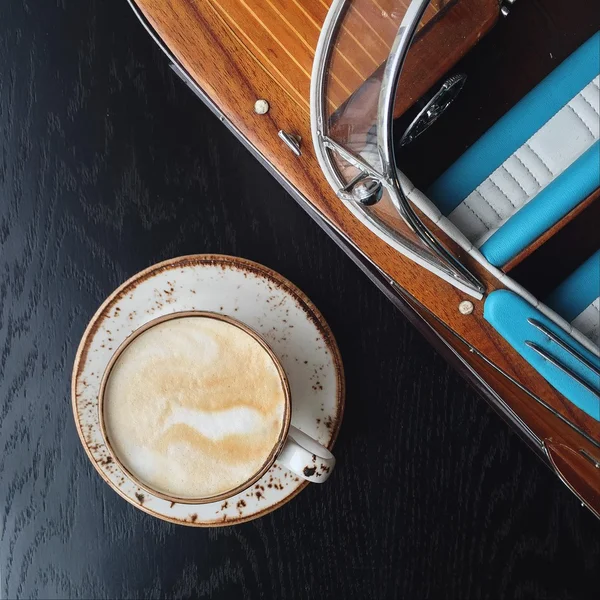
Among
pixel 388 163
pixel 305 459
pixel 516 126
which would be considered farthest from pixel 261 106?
pixel 305 459

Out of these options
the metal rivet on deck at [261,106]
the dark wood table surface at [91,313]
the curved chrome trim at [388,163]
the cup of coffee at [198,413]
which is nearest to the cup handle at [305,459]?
the cup of coffee at [198,413]

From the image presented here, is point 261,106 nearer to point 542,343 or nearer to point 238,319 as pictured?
point 238,319

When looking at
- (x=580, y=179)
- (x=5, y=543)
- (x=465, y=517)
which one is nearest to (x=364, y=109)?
(x=580, y=179)

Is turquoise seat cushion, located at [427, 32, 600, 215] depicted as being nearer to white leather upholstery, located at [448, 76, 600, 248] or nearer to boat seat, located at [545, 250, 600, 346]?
white leather upholstery, located at [448, 76, 600, 248]

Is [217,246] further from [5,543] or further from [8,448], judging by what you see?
[5,543]

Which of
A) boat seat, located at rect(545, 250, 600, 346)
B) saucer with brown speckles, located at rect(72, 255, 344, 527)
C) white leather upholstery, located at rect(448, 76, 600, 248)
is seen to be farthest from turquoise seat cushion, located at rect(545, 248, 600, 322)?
saucer with brown speckles, located at rect(72, 255, 344, 527)

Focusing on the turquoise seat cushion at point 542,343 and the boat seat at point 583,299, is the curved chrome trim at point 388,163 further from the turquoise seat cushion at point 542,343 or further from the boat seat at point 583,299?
the boat seat at point 583,299

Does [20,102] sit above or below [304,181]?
above
